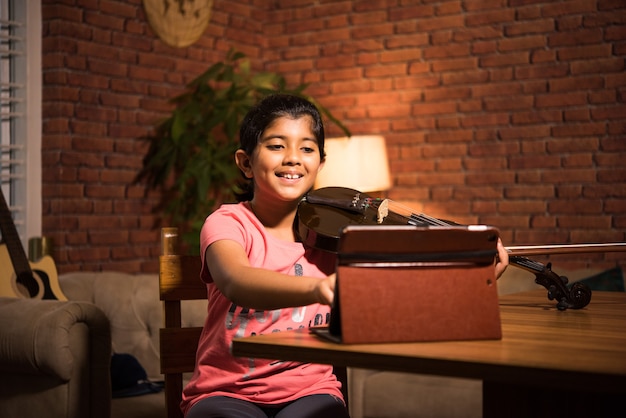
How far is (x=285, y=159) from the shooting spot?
1.74 metres

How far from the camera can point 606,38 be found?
421cm

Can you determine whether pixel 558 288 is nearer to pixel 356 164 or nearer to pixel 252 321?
pixel 252 321

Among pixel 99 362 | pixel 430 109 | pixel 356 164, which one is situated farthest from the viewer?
pixel 430 109

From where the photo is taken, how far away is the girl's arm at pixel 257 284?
121 cm

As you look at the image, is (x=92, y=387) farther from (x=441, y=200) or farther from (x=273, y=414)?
(x=441, y=200)

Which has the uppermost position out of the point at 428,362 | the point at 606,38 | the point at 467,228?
the point at 606,38

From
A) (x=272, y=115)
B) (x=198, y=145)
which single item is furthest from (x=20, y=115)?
(x=272, y=115)

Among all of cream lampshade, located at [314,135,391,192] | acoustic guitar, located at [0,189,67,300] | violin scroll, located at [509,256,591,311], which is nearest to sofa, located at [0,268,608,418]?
acoustic guitar, located at [0,189,67,300]

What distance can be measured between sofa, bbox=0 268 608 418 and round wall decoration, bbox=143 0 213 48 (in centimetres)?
167

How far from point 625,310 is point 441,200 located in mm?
3022

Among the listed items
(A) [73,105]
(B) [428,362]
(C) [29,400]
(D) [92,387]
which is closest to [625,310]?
(B) [428,362]

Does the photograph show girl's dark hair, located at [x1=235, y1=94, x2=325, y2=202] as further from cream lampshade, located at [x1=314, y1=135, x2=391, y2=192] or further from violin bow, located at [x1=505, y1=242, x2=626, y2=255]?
cream lampshade, located at [x1=314, y1=135, x2=391, y2=192]

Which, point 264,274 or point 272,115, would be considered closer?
point 264,274

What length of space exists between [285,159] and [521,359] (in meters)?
0.84
